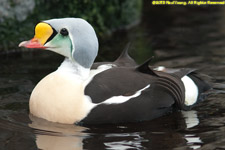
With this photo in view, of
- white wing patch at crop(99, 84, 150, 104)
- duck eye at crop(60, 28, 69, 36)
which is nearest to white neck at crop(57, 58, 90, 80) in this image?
duck eye at crop(60, 28, 69, 36)

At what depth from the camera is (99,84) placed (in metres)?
4.82

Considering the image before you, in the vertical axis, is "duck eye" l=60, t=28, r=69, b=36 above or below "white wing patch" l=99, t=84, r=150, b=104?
above

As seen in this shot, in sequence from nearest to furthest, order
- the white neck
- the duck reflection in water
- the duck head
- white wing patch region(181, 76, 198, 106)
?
the duck reflection in water
the duck head
the white neck
white wing patch region(181, 76, 198, 106)

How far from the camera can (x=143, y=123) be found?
5.01m

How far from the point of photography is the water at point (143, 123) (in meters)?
4.54

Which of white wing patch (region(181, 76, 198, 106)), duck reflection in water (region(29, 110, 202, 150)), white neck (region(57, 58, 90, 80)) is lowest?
duck reflection in water (region(29, 110, 202, 150))

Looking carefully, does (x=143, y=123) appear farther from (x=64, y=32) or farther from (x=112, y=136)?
(x=64, y=32)

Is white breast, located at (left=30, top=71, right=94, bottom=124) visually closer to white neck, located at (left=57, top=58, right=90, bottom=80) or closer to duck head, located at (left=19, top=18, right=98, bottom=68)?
white neck, located at (left=57, top=58, right=90, bottom=80)

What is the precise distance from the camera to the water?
4539mm

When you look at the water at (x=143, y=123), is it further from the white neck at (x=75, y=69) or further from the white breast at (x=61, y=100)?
the white neck at (x=75, y=69)

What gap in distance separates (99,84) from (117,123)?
16.7 inches

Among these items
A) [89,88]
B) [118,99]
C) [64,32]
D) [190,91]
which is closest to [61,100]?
[89,88]

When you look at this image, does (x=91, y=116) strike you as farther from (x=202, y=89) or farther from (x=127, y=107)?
(x=202, y=89)

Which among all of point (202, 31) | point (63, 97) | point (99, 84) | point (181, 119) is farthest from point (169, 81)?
point (202, 31)
